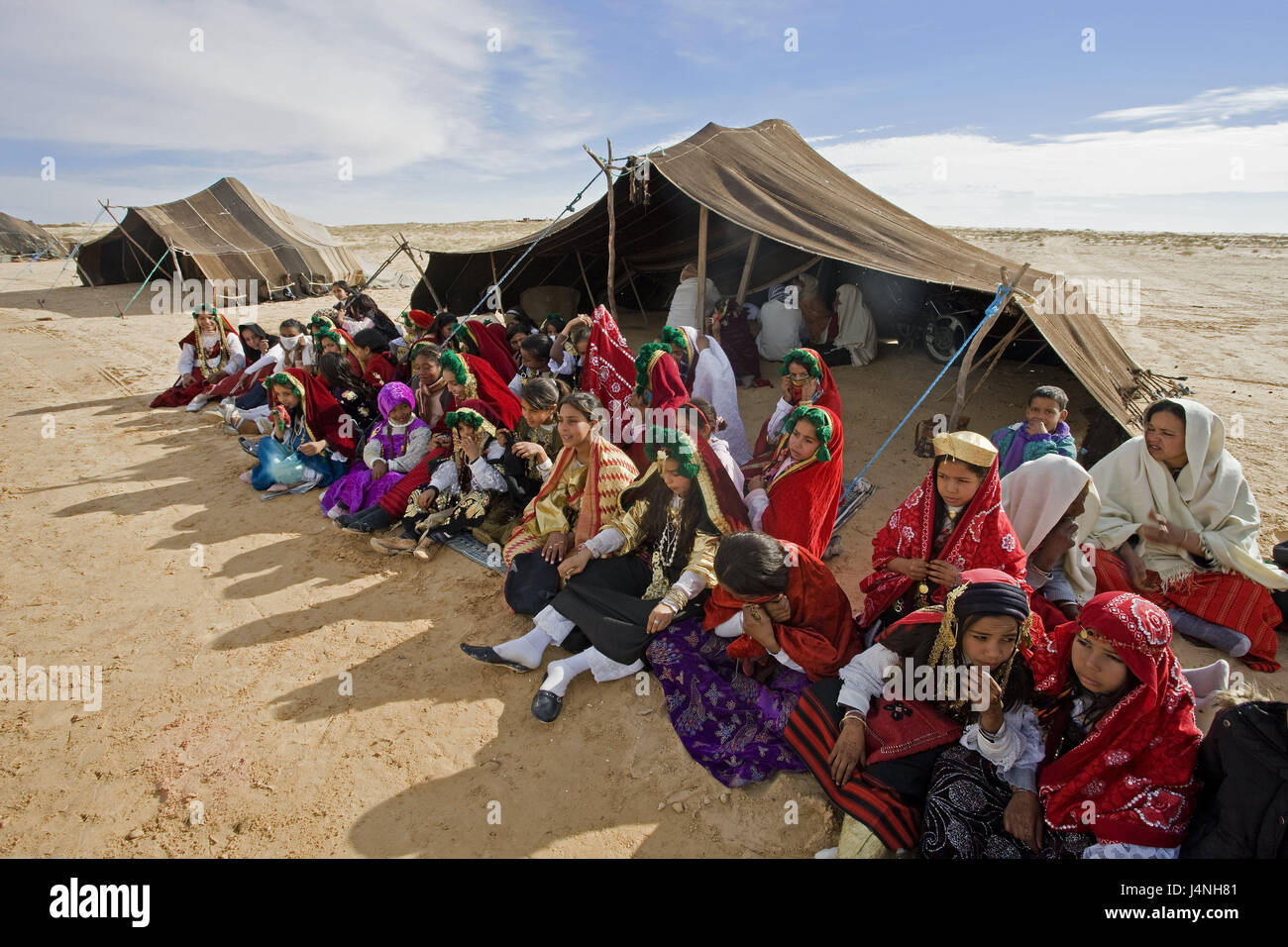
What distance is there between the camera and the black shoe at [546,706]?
2986 mm

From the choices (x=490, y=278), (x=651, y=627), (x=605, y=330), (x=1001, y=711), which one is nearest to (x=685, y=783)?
(x=651, y=627)

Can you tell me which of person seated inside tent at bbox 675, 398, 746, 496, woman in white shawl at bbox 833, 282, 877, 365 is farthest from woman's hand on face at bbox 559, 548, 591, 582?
Answer: woman in white shawl at bbox 833, 282, 877, 365

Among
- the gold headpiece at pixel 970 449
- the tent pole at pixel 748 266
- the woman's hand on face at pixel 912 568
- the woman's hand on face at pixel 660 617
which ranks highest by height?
the tent pole at pixel 748 266

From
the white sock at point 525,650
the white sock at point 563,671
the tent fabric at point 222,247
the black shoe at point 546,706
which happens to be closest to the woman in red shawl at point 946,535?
the white sock at point 563,671

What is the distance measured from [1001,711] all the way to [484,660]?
236 cm

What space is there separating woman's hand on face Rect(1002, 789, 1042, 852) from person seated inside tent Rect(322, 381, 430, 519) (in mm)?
4225

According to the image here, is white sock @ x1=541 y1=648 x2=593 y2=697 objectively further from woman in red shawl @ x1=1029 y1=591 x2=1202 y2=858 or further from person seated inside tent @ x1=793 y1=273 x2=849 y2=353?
person seated inside tent @ x1=793 y1=273 x2=849 y2=353

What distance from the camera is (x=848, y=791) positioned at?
2348 millimetres

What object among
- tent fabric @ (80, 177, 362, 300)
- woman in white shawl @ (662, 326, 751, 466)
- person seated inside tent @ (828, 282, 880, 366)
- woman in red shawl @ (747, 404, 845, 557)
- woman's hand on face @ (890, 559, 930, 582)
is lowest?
woman's hand on face @ (890, 559, 930, 582)

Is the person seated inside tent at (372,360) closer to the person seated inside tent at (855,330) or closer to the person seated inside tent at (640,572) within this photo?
the person seated inside tent at (640,572)

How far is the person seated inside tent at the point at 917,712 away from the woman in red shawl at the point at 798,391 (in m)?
2.39

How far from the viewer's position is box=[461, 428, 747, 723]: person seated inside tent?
10.3ft

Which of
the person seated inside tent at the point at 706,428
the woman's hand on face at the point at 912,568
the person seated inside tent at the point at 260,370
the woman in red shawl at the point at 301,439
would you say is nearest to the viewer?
the woman's hand on face at the point at 912,568
